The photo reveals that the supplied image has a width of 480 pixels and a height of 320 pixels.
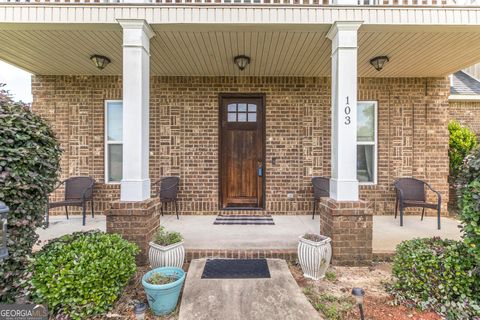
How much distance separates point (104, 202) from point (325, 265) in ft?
14.0

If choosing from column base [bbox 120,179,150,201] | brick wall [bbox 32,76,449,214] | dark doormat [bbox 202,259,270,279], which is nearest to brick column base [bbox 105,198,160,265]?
column base [bbox 120,179,150,201]

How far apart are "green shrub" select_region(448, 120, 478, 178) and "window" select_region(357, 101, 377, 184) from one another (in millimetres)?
1803

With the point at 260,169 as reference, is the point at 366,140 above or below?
above

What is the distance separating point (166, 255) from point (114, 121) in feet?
11.4

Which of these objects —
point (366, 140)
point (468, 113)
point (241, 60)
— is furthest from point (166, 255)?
point (468, 113)

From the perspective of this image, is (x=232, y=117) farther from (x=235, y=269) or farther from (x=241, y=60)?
(x=235, y=269)

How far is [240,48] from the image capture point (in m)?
3.84

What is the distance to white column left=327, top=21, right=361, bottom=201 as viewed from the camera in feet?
10.3

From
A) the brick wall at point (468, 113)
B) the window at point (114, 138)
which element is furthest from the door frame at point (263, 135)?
the brick wall at point (468, 113)

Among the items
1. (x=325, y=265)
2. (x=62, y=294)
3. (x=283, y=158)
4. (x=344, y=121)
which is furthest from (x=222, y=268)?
(x=283, y=158)

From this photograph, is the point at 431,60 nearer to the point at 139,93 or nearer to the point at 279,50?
the point at 279,50

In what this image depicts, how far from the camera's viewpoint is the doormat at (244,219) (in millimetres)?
4504

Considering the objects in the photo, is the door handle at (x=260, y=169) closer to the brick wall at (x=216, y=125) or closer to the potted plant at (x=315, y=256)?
the brick wall at (x=216, y=125)

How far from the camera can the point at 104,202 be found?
5.13m
